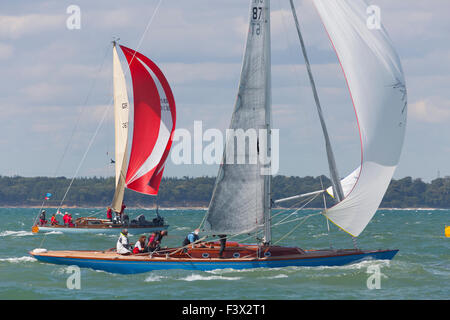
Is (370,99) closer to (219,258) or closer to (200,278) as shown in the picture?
(219,258)

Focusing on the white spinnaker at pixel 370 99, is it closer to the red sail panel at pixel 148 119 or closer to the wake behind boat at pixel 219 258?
the wake behind boat at pixel 219 258

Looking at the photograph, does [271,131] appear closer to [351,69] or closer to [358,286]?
[351,69]

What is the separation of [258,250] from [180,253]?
252 cm

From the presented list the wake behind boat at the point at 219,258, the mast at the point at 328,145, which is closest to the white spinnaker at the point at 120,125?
the wake behind boat at the point at 219,258

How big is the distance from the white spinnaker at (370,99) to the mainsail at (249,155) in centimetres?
248

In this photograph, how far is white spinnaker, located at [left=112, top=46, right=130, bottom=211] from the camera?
1850 inches

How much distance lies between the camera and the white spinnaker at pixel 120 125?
4700cm

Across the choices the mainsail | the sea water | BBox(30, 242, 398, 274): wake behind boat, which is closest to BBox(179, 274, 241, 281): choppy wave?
the sea water

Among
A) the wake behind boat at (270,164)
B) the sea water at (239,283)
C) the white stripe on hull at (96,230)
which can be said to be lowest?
the sea water at (239,283)

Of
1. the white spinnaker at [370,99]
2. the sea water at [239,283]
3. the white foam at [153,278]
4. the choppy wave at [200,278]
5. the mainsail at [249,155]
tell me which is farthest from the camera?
the mainsail at [249,155]

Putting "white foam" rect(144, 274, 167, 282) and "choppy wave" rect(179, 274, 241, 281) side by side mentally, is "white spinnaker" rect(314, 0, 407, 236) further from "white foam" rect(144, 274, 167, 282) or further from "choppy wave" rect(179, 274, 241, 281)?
"white foam" rect(144, 274, 167, 282)

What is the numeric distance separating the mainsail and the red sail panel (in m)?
22.3

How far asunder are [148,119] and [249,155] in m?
23.2
